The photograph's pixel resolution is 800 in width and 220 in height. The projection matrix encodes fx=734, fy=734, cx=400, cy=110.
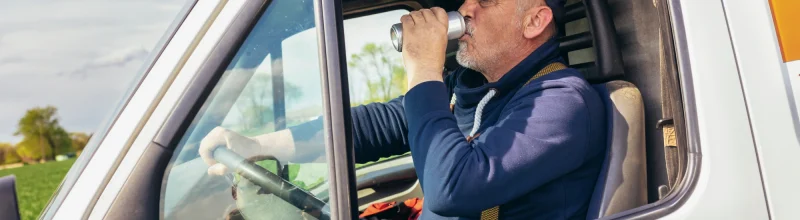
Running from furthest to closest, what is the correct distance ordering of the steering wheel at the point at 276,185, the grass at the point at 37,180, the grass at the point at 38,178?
the grass at the point at 38,178
the grass at the point at 37,180
the steering wheel at the point at 276,185

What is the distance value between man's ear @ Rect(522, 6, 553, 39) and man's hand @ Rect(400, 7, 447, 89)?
475mm

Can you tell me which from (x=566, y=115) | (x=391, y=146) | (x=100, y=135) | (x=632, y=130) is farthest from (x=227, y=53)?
(x=391, y=146)

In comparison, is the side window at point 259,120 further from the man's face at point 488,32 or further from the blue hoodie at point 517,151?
the man's face at point 488,32

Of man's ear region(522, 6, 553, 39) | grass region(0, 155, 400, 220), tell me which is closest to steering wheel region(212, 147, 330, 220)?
man's ear region(522, 6, 553, 39)

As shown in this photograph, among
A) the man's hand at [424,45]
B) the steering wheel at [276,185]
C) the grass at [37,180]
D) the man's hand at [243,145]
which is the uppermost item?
the grass at [37,180]

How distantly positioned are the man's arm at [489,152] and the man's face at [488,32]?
0.45 metres

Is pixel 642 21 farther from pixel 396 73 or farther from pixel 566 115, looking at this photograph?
pixel 396 73

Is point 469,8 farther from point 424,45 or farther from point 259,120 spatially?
point 259,120

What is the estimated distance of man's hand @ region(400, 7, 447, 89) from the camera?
5.51 feet

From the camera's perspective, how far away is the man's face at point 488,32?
2.14 m

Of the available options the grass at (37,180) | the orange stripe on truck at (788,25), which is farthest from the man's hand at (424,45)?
the grass at (37,180)

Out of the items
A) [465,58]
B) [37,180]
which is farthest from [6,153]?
[465,58]

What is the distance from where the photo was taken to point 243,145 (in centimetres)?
130

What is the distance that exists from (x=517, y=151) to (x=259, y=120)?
60cm
